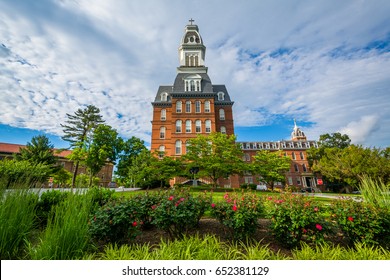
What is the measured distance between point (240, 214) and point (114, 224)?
108 inches

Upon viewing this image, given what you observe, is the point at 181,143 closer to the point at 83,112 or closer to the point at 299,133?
the point at 83,112

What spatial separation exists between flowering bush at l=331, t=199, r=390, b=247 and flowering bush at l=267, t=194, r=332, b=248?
1.50 feet

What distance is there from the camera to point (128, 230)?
139 inches

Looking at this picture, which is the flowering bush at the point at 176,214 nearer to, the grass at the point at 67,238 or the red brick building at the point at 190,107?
the grass at the point at 67,238

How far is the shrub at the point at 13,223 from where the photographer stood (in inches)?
116

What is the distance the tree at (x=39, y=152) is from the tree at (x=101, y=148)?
666cm

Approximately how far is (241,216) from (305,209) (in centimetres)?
151

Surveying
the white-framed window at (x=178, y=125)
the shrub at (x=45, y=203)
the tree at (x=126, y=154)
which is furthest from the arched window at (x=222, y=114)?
the shrub at (x=45, y=203)

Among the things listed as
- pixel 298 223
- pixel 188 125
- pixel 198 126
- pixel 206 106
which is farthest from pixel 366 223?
pixel 206 106

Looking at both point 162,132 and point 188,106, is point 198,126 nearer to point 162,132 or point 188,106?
point 188,106

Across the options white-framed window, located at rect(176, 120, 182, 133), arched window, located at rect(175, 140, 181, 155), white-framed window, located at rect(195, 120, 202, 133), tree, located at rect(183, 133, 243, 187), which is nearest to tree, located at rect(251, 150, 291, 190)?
tree, located at rect(183, 133, 243, 187)

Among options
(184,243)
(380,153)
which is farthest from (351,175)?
(184,243)

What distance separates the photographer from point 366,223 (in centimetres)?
357

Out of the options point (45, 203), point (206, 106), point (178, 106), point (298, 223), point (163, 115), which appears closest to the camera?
point (298, 223)
